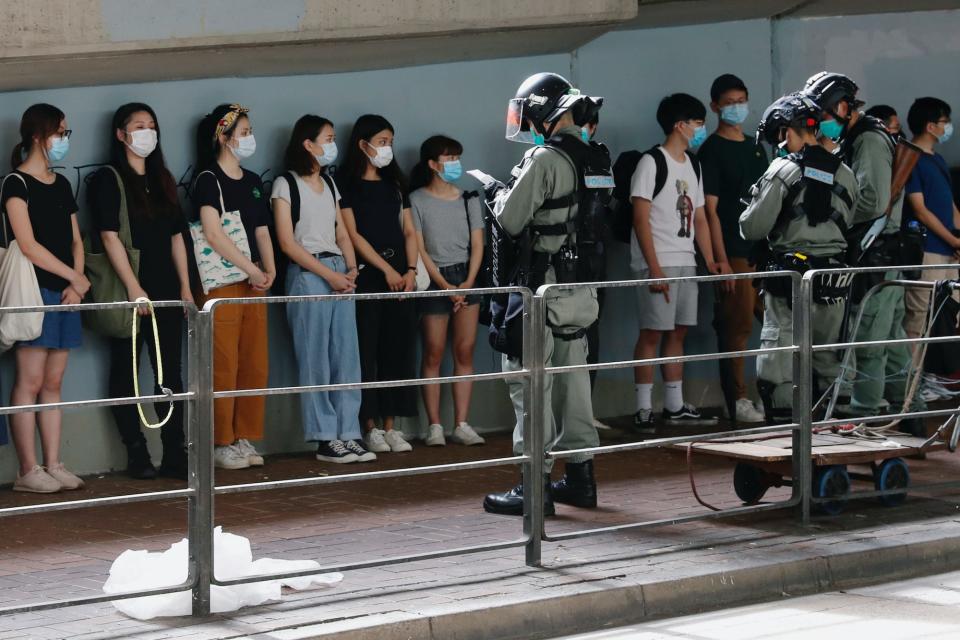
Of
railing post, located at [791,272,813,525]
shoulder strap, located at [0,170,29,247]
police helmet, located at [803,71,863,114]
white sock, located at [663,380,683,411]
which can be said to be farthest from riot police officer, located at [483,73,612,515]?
white sock, located at [663,380,683,411]

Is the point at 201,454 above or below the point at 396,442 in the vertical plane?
above

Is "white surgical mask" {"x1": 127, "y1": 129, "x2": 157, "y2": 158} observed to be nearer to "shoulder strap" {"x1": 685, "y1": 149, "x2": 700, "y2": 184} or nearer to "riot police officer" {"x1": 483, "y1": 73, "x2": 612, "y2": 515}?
"riot police officer" {"x1": 483, "y1": 73, "x2": 612, "y2": 515}

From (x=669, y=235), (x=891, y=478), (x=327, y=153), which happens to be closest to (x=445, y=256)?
(x=327, y=153)

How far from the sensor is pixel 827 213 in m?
8.64

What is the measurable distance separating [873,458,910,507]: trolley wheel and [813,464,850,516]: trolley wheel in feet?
0.96

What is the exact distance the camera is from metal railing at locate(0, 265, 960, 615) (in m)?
5.57

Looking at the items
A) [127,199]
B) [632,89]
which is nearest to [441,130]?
[632,89]

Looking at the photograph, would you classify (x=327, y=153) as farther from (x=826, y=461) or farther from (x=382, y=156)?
(x=826, y=461)

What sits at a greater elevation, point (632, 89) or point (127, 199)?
point (632, 89)

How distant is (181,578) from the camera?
19.3 feet

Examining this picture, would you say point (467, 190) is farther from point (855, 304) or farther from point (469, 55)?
point (855, 304)

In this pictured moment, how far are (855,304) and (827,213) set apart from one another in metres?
1.20

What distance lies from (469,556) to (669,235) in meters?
4.63

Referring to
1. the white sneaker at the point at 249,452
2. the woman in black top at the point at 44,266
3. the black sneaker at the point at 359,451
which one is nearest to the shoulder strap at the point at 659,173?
the black sneaker at the point at 359,451
